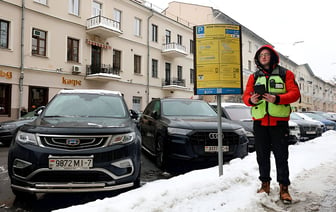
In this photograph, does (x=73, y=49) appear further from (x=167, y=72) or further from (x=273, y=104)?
(x=273, y=104)

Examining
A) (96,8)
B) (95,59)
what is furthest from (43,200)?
(96,8)

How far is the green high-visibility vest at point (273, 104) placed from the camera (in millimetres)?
3394

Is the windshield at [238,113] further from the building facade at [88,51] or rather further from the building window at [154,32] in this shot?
the building window at [154,32]

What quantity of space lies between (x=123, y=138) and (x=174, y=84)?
25.2 m

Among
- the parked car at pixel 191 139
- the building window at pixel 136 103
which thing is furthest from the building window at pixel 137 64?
the parked car at pixel 191 139

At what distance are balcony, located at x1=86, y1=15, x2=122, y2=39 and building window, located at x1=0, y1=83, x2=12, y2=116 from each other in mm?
7104

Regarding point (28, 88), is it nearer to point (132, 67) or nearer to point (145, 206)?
point (132, 67)

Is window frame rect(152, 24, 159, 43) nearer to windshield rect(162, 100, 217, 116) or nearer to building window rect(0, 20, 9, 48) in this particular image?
building window rect(0, 20, 9, 48)

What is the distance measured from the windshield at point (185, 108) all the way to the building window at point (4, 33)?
13.5m

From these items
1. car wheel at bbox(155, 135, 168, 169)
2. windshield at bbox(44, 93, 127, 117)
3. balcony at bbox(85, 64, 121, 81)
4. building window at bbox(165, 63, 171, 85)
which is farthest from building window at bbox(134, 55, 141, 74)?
windshield at bbox(44, 93, 127, 117)

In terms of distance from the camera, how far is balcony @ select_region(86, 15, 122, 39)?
2004 centimetres

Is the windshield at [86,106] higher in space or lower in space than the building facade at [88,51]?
lower

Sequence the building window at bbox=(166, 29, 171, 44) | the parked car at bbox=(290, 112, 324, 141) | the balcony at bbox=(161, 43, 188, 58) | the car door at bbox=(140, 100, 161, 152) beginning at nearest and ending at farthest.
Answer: the car door at bbox=(140, 100, 161, 152), the parked car at bbox=(290, 112, 324, 141), the balcony at bbox=(161, 43, 188, 58), the building window at bbox=(166, 29, 171, 44)

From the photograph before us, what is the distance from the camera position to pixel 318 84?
80.7 m
